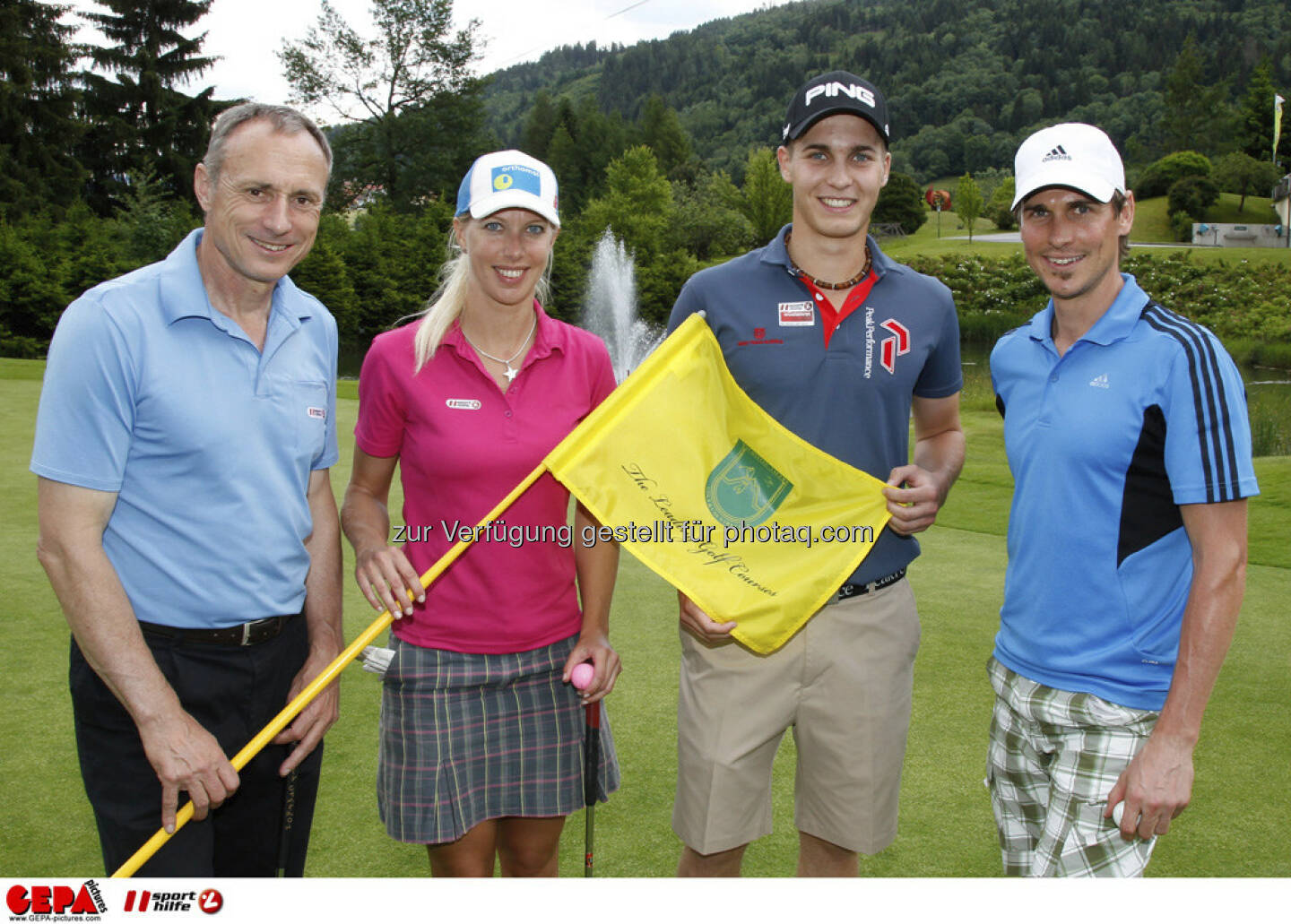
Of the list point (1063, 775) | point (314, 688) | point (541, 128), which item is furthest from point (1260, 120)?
point (314, 688)

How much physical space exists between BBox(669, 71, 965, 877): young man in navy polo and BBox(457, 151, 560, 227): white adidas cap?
42cm

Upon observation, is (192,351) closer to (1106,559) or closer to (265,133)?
(265,133)

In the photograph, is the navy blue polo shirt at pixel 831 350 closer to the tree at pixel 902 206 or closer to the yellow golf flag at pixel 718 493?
the yellow golf flag at pixel 718 493

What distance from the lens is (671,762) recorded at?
3.51 meters

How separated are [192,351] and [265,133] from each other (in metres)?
0.48

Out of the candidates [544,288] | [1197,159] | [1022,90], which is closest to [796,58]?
[1022,90]

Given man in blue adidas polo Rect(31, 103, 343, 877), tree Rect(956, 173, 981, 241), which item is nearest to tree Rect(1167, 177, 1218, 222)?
tree Rect(956, 173, 981, 241)

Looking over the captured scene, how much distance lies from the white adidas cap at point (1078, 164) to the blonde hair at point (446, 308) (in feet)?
3.57

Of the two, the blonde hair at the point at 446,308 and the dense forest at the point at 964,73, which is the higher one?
the dense forest at the point at 964,73

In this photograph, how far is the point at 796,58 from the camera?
442 ft

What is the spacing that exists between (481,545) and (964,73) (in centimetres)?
13413

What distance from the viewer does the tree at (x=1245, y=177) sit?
2085 inches

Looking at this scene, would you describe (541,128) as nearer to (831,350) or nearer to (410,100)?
(410,100)
